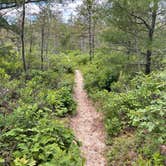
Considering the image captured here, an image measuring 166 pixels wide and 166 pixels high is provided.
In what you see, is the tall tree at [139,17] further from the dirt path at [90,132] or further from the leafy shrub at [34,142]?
the leafy shrub at [34,142]

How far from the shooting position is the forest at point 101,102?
4.76m

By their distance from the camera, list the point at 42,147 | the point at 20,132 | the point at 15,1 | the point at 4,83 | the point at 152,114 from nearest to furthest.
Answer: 1. the point at 152,114
2. the point at 42,147
3. the point at 20,132
4. the point at 4,83
5. the point at 15,1

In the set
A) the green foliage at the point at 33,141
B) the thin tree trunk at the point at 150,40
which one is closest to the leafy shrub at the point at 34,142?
the green foliage at the point at 33,141

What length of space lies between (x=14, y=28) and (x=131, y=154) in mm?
10837

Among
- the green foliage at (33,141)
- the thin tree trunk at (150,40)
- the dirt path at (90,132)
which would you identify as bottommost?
the dirt path at (90,132)

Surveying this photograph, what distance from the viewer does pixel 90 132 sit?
8.16 m

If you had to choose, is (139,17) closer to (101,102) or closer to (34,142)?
(101,102)

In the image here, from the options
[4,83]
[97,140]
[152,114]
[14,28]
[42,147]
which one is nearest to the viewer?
[152,114]

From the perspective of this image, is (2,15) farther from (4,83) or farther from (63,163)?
(63,163)

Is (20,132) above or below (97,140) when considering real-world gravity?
above

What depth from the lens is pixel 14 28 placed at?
45.4 ft

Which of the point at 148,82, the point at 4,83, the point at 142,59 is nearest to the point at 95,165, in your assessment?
the point at 148,82

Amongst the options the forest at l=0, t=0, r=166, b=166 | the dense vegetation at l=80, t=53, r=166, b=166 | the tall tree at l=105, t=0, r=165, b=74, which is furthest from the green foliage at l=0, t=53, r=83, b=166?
the tall tree at l=105, t=0, r=165, b=74

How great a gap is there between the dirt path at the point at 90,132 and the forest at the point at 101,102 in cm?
3
